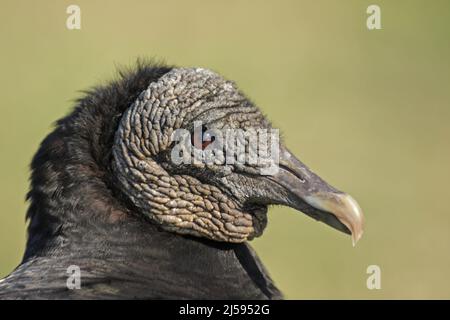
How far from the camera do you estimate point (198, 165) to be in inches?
231

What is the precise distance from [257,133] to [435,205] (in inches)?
312

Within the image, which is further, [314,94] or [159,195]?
[314,94]

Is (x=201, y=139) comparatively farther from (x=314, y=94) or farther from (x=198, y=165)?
(x=314, y=94)

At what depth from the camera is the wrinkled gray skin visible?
5871 millimetres

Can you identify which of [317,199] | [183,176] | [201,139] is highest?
[201,139]

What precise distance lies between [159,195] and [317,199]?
0.89 metres

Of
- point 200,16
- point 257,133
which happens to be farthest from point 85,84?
point 257,133

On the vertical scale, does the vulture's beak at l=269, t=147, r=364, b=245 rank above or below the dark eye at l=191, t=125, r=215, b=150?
below

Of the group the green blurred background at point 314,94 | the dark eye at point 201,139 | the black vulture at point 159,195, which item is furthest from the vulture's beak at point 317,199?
the green blurred background at point 314,94

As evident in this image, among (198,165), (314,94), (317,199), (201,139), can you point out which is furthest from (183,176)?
(314,94)

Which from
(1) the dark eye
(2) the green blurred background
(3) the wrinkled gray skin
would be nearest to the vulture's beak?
(3) the wrinkled gray skin

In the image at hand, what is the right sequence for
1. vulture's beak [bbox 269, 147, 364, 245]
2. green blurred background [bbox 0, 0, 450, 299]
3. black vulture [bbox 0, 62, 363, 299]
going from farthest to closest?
green blurred background [bbox 0, 0, 450, 299] → black vulture [bbox 0, 62, 363, 299] → vulture's beak [bbox 269, 147, 364, 245]

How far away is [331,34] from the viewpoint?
1761 centimetres

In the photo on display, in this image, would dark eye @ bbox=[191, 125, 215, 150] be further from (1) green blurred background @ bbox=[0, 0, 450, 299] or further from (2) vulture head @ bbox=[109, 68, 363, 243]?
(1) green blurred background @ bbox=[0, 0, 450, 299]
